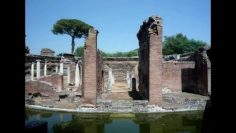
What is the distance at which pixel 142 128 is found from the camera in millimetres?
10094

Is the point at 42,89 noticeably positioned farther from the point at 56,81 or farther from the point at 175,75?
the point at 175,75

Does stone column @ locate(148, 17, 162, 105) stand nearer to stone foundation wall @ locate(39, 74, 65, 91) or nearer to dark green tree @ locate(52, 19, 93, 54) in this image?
stone foundation wall @ locate(39, 74, 65, 91)

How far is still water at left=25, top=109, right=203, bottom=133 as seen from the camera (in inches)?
389

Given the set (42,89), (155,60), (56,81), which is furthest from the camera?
(56,81)

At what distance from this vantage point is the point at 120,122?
36.8ft

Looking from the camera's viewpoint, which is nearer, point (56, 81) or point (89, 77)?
point (89, 77)

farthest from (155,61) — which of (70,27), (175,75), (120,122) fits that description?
(70,27)

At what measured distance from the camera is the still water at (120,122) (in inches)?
389
